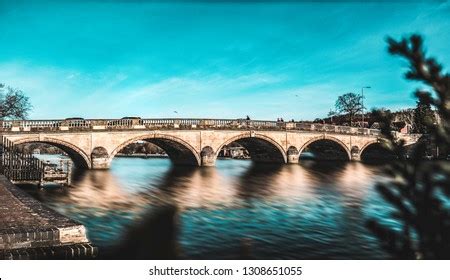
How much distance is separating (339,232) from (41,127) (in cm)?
2056

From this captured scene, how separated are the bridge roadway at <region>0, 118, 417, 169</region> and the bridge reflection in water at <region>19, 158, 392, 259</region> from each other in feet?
10.7

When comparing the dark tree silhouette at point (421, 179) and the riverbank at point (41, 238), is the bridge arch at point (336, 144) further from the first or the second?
the dark tree silhouette at point (421, 179)

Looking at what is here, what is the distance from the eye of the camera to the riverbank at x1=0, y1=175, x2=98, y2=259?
185 inches

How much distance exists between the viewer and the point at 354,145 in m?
40.0

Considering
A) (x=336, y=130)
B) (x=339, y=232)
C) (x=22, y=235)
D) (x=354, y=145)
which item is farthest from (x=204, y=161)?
(x=22, y=235)

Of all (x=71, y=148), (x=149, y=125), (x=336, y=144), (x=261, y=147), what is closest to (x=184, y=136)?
(x=149, y=125)

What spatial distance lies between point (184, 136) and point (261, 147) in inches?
425

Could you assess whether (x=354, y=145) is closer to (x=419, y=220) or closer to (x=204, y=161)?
(x=204, y=161)

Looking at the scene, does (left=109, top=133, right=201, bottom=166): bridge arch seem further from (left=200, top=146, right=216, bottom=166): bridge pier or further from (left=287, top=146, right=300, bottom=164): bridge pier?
(left=287, top=146, right=300, bottom=164): bridge pier

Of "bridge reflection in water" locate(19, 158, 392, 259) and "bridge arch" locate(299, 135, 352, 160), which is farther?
"bridge arch" locate(299, 135, 352, 160)

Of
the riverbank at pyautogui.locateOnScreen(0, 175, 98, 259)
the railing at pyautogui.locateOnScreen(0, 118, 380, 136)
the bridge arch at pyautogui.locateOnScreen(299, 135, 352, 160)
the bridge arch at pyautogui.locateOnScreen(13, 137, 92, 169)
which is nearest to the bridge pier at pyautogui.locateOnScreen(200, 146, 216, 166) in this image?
the railing at pyautogui.locateOnScreen(0, 118, 380, 136)

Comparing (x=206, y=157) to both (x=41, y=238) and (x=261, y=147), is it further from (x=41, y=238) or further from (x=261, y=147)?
(x=41, y=238)

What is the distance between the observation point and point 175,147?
105 feet
